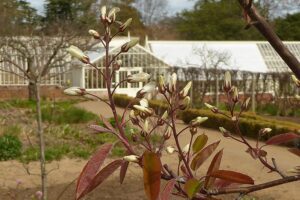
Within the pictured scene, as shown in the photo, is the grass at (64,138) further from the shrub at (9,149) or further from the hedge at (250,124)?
the hedge at (250,124)

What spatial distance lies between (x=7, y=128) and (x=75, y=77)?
595 inches

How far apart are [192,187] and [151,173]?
69 mm

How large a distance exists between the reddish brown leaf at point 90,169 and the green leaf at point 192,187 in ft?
0.53

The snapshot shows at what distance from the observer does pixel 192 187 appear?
2.99 ft

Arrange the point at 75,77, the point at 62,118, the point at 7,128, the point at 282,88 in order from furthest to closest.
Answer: the point at 75,77
the point at 282,88
the point at 62,118
the point at 7,128

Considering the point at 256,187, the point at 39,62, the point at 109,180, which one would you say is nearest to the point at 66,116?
the point at 39,62

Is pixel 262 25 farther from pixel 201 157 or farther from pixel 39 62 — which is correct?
pixel 39 62

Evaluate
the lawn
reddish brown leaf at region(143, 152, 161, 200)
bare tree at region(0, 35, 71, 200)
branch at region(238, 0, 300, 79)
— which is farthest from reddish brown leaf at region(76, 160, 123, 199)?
the lawn

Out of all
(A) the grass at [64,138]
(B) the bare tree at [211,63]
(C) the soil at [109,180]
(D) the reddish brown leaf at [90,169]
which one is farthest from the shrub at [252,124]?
(D) the reddish brown leaf at [90,169]

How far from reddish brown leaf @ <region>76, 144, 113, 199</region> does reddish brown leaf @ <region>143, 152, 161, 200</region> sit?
11 cm

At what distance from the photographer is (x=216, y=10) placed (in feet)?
144

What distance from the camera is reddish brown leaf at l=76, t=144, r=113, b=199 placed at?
3.15ft

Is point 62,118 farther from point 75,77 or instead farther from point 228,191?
point 228,191

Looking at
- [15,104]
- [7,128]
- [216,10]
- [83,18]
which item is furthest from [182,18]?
[7,128]
